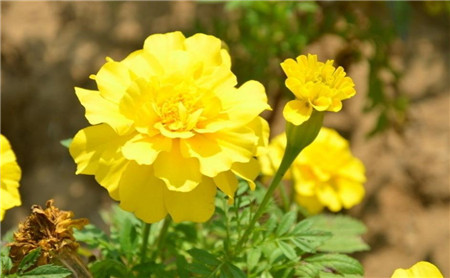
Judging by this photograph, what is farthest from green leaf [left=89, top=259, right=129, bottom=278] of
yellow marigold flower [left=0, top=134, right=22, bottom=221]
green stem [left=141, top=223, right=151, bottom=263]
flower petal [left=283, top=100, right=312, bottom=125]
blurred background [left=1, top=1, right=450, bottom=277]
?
blurred background [left=1, top=1, right=450, bottom=277]

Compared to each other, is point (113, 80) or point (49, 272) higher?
point (113, 80)

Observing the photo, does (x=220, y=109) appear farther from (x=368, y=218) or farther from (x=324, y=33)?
(x=368, y=218)

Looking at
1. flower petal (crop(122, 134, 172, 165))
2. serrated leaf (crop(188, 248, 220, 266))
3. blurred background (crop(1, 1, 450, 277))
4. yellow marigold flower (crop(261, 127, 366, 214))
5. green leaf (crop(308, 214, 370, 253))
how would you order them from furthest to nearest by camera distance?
blurred background (crop(1, 1, 450, 277))
yellow marigold flower (crop(261, 127, 366, 214))
green leaf (crop(308, 214, 370, 253))
serrated leaf (crop(188, 248, 220, 266))
flower petal (crop(122, 134, 172, 165))

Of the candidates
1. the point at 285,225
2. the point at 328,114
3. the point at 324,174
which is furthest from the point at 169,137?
the point at 328,114

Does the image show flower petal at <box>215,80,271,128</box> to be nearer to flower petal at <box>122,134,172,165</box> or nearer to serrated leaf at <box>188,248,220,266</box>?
flower petal at <box>122,134,172,165</box>

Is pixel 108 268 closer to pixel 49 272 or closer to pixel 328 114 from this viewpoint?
pixel 49 272

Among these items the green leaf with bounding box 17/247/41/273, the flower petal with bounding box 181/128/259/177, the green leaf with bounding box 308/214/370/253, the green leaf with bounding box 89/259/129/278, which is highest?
the flower petal with bounding box 181/128/259/177

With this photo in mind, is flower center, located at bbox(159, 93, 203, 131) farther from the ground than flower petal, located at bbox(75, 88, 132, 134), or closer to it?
closer to it
